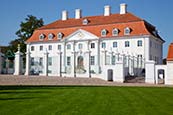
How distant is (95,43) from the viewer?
52.1m

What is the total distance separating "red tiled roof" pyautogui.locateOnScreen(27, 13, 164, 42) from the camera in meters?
49.2

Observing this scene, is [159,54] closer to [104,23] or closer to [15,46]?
[104,23]

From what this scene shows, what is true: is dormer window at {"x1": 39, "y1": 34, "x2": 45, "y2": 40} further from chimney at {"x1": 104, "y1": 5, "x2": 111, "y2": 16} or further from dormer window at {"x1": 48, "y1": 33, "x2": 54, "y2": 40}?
chimney at {"x1": 104, "y1": 5, "x2": 111, "y2": 16}

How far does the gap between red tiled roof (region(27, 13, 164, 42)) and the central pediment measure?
3.59ft

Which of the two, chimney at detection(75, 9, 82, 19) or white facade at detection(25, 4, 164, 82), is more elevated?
chimney at detection(75, 9, 82, 19)

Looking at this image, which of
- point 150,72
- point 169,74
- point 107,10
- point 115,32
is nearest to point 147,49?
point 115,32

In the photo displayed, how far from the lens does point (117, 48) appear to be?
51219 millimetres

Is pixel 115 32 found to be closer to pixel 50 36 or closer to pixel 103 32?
pixel 103 32

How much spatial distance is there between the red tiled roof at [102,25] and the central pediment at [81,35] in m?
1.09

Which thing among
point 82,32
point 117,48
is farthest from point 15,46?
point 117,48

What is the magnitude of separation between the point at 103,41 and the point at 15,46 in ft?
73.0

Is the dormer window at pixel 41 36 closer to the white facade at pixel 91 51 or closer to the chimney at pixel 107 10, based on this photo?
the white facade at pixel 91 51

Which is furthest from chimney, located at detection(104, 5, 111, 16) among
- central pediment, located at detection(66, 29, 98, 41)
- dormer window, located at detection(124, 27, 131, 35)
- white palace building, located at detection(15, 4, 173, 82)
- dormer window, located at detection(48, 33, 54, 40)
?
dormer window, located at detection(48, 33, 54, 40)

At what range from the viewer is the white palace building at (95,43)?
4253 cm
